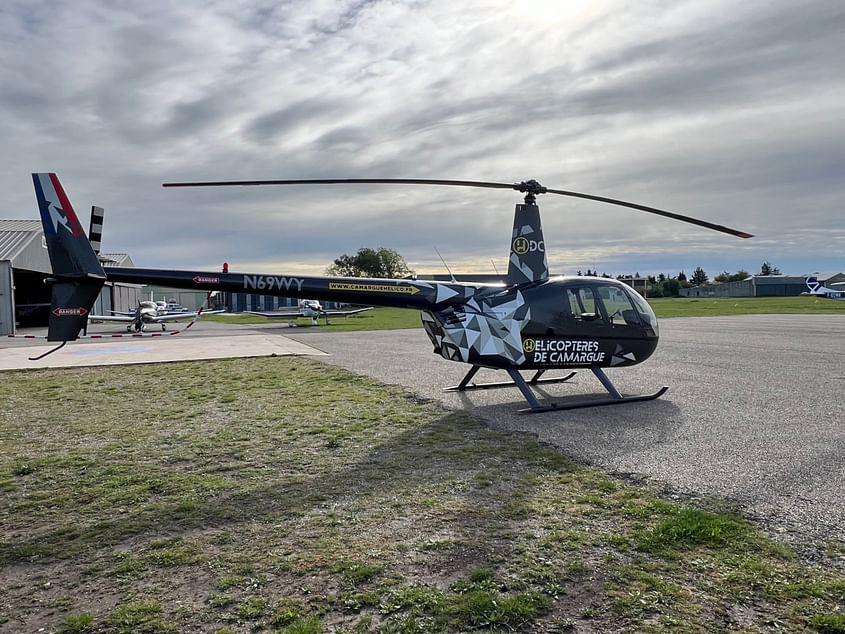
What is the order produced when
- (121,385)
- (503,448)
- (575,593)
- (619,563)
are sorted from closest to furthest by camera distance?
(575,593)
(619,563)
(503,448)
(121,385)

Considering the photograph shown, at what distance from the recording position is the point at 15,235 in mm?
33875

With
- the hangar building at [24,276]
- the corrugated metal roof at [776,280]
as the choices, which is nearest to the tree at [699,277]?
the corrugated metal roof at [776,280]

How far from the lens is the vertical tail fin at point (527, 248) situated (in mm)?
9555

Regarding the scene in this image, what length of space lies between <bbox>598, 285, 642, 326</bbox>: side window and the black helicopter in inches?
0.7

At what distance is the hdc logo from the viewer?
9.66 meters

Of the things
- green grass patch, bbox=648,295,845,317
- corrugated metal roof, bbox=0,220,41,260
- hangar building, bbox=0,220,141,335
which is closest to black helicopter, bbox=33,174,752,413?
hangar building, bbox=0,220,141,335

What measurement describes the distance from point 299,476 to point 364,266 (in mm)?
96493

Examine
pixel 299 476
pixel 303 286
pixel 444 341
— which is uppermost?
pixel 303 286

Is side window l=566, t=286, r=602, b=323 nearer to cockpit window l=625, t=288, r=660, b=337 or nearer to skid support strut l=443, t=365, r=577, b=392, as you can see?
cockpit window l=625, t=288, r=660, b=337

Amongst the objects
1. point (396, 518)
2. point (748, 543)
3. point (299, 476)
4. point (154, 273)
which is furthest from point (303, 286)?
point (748, 543)

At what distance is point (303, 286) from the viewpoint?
28.9 ft

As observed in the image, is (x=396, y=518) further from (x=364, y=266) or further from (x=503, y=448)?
(x=364, y=266)

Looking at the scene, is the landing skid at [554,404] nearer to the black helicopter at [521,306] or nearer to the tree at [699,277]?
the black helicopter at [521,306]

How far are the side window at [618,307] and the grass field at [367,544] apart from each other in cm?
357
